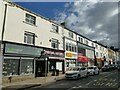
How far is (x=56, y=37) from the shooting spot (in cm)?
3078

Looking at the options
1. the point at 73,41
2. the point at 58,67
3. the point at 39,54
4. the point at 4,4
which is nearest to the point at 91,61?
the point at 73,41

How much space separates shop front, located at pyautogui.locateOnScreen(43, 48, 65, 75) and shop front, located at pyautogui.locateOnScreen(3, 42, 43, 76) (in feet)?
7.69

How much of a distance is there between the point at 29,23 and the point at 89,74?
40.8 feet

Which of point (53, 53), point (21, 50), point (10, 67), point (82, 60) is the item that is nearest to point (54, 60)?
point (53, 53)

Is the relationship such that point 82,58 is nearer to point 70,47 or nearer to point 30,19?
point 70,47

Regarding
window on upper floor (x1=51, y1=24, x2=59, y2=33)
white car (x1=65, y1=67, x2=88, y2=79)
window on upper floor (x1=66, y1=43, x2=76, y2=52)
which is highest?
window on upper floor (x1=51, y1=24, x2=59, y2=33)

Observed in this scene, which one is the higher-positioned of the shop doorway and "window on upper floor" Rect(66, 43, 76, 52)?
"window on upper floor" Rect(66, 43, 76, 52)

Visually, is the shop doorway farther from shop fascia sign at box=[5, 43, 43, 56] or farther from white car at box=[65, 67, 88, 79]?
white car at box=[65, 67, 88, 79]

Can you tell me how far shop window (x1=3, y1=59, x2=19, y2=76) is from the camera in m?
19.9

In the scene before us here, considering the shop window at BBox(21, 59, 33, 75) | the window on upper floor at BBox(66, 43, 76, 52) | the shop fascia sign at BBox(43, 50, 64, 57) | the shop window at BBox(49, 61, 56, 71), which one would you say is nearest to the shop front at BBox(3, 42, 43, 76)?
the shop window at BBox(21, 59, 33, 75)

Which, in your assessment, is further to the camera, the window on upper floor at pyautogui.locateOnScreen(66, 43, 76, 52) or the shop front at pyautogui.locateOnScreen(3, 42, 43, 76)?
the window on upper floor at pyautogui.locateOnScreen(66, 43, 76, 52)

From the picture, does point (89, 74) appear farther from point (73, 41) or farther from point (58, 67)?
point (73, 41)

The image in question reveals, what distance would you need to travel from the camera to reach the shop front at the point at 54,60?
2750 cm

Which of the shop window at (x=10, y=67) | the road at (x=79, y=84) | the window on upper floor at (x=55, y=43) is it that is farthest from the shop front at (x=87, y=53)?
the shop window at (x=10, y=67)
